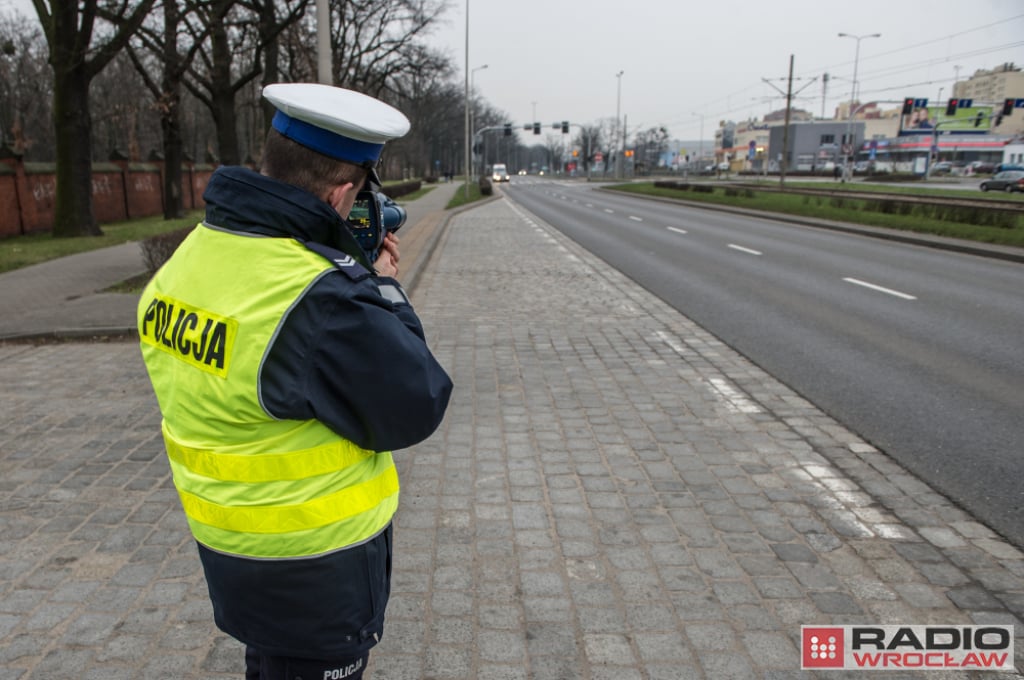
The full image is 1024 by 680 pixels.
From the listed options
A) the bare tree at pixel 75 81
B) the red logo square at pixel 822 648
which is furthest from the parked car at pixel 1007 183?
the red logo square at pixel 822 648

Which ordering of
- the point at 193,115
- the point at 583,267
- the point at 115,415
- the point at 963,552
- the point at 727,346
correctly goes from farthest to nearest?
the point at 193,115 < the point at 583,267 < the point at 727,346 < the point at 115,415 < the point at 963,552

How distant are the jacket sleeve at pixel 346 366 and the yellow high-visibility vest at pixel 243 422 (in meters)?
0.03

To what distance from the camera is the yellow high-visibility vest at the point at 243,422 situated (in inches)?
59.9

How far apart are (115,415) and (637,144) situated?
12900 centimetres

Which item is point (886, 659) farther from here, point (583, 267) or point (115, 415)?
point (583, 267)

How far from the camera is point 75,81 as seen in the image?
59.2 feet

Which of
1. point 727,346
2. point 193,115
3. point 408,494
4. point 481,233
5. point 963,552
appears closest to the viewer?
point 963,552

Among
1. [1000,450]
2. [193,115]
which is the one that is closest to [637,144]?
[193,115]

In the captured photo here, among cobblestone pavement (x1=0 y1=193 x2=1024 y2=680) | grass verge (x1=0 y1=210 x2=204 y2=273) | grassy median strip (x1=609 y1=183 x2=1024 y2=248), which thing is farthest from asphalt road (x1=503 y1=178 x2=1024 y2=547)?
grass verge (x1=0 y1=210 x2=204 y2=273)

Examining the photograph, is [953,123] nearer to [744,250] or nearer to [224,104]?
[744,250]

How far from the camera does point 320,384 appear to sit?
153cm

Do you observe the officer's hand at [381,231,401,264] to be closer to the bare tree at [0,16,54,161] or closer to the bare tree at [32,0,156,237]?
the bare tree at [32,0,156,237]

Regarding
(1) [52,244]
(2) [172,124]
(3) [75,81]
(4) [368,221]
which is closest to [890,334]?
(4) [368,221]
